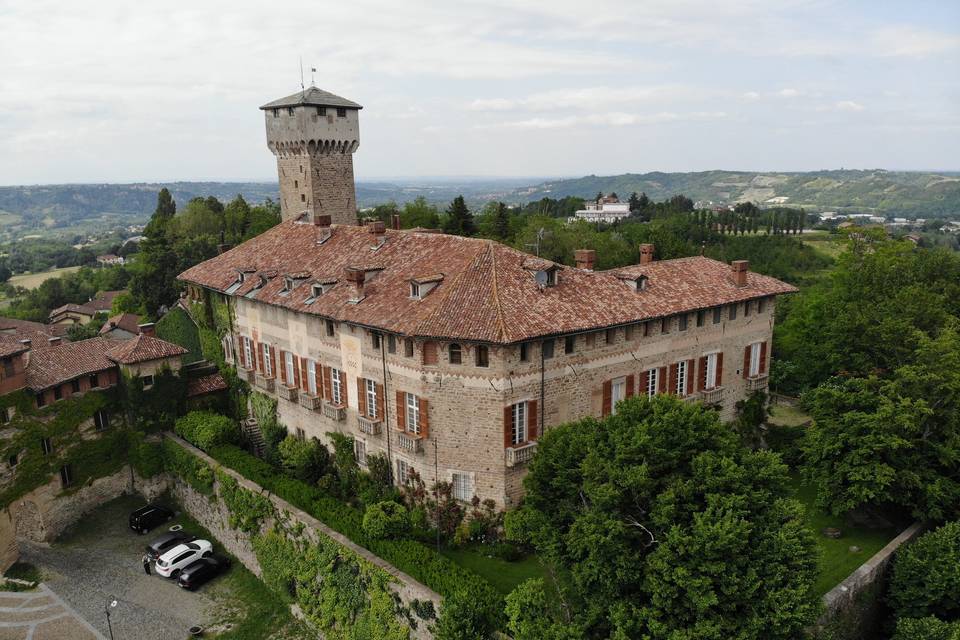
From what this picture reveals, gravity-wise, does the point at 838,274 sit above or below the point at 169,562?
above

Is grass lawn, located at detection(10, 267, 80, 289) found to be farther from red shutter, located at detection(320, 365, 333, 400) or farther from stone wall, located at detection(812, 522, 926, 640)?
stone wall, located at detection(812, 522, 926, 640)

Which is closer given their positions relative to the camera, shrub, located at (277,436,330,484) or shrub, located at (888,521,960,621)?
shrub, located at (888,521,960,621)

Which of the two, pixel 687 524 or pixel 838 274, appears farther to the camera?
pixel 838 274

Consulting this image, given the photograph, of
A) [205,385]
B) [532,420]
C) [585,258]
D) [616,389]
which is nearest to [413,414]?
[532,420]

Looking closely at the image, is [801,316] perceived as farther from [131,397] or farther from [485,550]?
[131,397]

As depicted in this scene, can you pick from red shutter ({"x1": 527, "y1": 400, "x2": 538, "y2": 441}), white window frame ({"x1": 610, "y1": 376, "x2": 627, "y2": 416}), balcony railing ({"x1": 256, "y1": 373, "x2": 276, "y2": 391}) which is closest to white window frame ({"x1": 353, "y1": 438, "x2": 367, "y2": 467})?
balcony railing ({"x1": 256, "y1": 373, "x2": 276, "y2": 391})

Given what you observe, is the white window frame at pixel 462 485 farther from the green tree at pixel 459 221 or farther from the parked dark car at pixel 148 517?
the green tree at pixel 459 221

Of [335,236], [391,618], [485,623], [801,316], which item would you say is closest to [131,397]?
[335,236]
